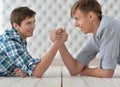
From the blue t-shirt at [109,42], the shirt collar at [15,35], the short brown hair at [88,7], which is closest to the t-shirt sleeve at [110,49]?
the blue t-shirt at [109,42]

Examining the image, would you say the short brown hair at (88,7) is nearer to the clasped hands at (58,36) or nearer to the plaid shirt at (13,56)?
the clasped hands at (58,36)

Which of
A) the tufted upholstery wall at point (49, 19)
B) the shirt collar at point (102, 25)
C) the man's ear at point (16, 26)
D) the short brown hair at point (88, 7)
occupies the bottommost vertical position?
the tufted upholstery wall at point (49, 19)

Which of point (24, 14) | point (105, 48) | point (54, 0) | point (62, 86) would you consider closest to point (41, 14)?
point (54, 0)

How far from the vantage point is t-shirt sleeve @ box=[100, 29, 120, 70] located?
5.75ft

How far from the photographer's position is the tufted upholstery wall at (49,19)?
3.96 m

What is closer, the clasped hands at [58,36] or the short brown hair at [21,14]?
the clasped hands at [58,36]

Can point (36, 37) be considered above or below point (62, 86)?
below

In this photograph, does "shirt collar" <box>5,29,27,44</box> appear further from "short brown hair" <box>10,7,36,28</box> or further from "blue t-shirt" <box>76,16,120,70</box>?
"blue t-shirt" <box>76,16,120,70</box>

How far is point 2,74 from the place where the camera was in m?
2.11

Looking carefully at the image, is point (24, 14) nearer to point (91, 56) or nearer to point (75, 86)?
point (91, 56)

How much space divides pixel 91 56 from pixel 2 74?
66cm

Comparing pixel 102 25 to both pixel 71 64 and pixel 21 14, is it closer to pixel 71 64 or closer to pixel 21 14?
pixel 71 64

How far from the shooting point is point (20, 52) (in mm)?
1938

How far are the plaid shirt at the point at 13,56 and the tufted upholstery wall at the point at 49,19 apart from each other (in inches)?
73.8
